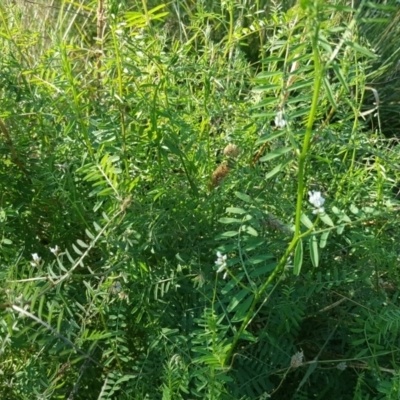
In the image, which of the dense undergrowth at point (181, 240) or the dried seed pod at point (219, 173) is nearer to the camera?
the dense undergrowth at point (181, 240)

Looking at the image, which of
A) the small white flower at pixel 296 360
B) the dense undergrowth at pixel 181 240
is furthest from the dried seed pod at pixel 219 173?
the small white flower at pixel 296 360

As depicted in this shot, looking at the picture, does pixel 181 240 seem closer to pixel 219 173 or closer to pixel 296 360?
pixel 219 173

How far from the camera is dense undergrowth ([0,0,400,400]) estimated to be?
1.26 metres

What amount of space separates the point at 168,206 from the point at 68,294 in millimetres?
230

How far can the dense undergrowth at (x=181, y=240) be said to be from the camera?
1.26 meters

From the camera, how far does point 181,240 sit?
1408mm

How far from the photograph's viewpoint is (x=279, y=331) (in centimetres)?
135

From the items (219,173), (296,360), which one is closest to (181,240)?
(219,173)

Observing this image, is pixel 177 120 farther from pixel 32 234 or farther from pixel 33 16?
pixel 33 16

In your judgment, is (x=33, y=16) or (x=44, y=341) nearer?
(x=44, y=341)

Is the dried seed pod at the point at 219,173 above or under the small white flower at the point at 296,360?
above

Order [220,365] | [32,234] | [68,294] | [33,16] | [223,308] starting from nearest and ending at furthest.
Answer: [220,365] < [223,308] < [68,294] < [32,234] < [33,16]

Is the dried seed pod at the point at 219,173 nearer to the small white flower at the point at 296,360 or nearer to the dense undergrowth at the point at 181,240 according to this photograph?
the dense undergrowth at the point at 181,240

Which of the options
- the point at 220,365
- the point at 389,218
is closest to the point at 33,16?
the point at 389,218
